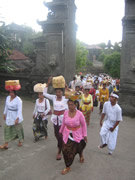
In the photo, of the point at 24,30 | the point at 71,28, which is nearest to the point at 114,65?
the point at 24,30

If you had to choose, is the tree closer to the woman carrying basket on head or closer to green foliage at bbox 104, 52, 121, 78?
green foliage at bbox 104, 52, 121, 78

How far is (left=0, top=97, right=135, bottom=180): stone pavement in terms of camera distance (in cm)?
405

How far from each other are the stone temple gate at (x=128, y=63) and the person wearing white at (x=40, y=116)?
458cm

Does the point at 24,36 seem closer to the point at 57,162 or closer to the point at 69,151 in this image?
the point at 57,162

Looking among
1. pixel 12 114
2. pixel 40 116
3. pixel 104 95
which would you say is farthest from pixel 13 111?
pixel 104 95

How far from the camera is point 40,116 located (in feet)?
19.2

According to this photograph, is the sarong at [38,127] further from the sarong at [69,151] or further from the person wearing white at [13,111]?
the sarong at [69,151]

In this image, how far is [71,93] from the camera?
432 cm

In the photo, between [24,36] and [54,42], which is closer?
[54,42]

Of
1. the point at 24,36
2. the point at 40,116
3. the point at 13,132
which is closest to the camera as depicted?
the point at 13,132

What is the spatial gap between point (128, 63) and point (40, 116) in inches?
201

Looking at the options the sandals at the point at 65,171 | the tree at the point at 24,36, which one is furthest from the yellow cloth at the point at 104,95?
the tree at the point at 24,36

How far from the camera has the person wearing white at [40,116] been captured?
5801 millimetres

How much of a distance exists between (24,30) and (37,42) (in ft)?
96.9
